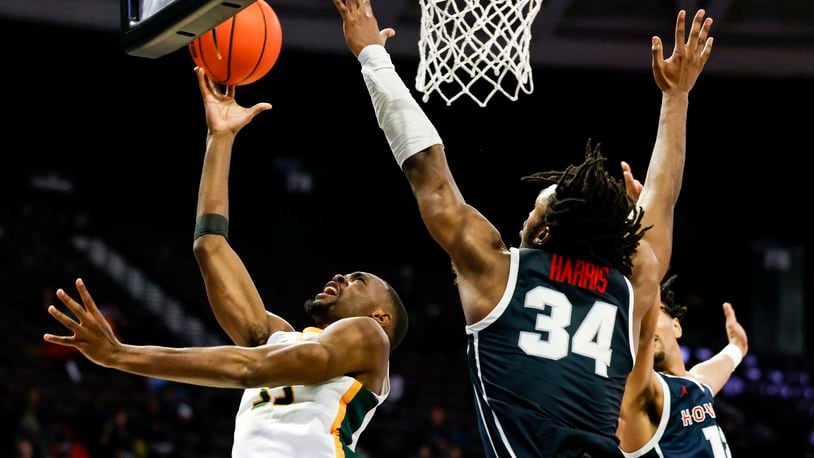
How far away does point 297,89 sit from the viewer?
14398 mm

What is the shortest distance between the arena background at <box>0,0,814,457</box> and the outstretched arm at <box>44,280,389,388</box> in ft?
21.0

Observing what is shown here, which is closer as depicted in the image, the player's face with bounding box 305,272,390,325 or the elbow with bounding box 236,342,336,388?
the elbow with bounding box 236,342,336,388

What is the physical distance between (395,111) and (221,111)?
109cm

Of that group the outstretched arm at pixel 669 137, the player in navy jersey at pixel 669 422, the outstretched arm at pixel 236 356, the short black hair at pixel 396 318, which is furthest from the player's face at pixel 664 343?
the outstretched arm at pixel 236 356

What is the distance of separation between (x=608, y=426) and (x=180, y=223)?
1456 cm

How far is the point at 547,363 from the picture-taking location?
254 centimetres

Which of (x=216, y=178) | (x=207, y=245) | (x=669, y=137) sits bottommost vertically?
(x=207, y=245)

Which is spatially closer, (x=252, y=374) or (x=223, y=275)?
(x=252, y=374)

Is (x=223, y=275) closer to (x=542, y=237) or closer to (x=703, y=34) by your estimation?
(x=542, y=237)

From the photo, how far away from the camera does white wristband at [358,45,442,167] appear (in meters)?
2.63

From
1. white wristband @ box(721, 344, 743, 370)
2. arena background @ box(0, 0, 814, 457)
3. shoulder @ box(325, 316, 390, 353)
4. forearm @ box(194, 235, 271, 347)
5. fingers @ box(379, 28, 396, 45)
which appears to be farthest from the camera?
arena background @ box(0, 0, 814, 457)

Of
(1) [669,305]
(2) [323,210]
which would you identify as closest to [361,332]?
(1) [669,305]

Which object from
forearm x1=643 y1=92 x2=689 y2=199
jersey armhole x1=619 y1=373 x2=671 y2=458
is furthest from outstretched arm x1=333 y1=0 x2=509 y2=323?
jersey armhole x1=619 y1=373 x2=671 y2=458

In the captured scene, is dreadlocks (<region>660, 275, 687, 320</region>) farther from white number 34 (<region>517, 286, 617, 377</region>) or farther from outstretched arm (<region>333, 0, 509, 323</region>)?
outstretched arm (<region>333, 0, 509, 323</region>)
